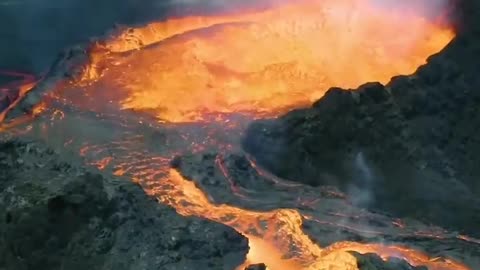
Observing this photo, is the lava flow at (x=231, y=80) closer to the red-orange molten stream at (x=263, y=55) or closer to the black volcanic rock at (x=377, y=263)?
the red-orange molten stream at (x=263, y=55)

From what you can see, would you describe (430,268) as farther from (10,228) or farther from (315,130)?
(10,228)

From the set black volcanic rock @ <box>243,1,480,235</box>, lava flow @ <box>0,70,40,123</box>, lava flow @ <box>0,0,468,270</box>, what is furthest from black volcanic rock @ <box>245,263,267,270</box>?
lava flow @ <box>0,70,40,123</box>

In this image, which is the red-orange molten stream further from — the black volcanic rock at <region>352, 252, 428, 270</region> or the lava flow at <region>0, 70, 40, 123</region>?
the black volcanic rock at <region>352, 252, 428, 270</region>

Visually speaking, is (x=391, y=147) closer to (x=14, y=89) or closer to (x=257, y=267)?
(x=257, y=267)

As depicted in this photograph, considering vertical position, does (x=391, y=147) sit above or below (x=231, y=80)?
below

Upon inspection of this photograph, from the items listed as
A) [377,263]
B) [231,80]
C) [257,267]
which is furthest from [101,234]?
[231,80]

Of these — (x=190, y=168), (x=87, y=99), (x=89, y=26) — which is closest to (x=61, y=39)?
(x=89, y=26)

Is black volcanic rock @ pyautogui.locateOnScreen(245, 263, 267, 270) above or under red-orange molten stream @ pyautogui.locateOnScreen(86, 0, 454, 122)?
under
